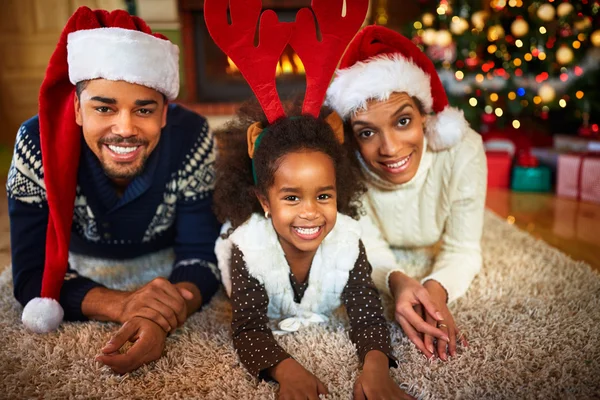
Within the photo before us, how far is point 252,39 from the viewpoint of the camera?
45.3 inches

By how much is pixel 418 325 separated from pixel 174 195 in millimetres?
796

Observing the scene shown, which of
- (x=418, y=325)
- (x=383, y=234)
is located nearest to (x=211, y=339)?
(x=418, y=325)

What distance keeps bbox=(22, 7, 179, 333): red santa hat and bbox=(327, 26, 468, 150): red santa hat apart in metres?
0.49

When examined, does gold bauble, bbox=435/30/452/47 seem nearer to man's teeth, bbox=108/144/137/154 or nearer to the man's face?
the man's face

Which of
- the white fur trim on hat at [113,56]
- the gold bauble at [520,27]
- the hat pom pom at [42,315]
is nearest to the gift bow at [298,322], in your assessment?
the hat pom pom at [42,315]

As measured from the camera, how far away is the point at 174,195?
1.51 m

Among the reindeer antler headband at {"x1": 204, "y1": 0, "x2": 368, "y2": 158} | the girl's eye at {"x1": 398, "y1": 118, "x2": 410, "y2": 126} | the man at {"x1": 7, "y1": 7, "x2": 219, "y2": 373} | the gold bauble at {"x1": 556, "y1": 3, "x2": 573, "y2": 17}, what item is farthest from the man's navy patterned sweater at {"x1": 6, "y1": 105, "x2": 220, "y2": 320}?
the gold bauble at {"x1": 556, "y1": 3, "x2": 573, "y2": 17}

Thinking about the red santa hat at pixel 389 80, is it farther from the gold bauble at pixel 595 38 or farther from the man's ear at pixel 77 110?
the gold bauble at pixel 595 38

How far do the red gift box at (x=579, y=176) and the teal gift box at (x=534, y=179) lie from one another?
0.33 ft

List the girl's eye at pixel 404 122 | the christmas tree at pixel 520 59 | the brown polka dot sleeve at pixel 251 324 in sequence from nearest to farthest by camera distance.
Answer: the brown polka dot sleeve at pixel 251 324 → the girl's eye at pixel 404 122 → the christmas tree at pixel 520 59

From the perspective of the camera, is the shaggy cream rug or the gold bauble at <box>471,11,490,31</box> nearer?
the shaggy cream rug

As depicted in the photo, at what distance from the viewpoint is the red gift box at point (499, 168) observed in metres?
3.03

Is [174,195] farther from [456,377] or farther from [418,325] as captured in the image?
[456,377]

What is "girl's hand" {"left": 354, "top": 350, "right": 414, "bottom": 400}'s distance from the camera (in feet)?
3.19
